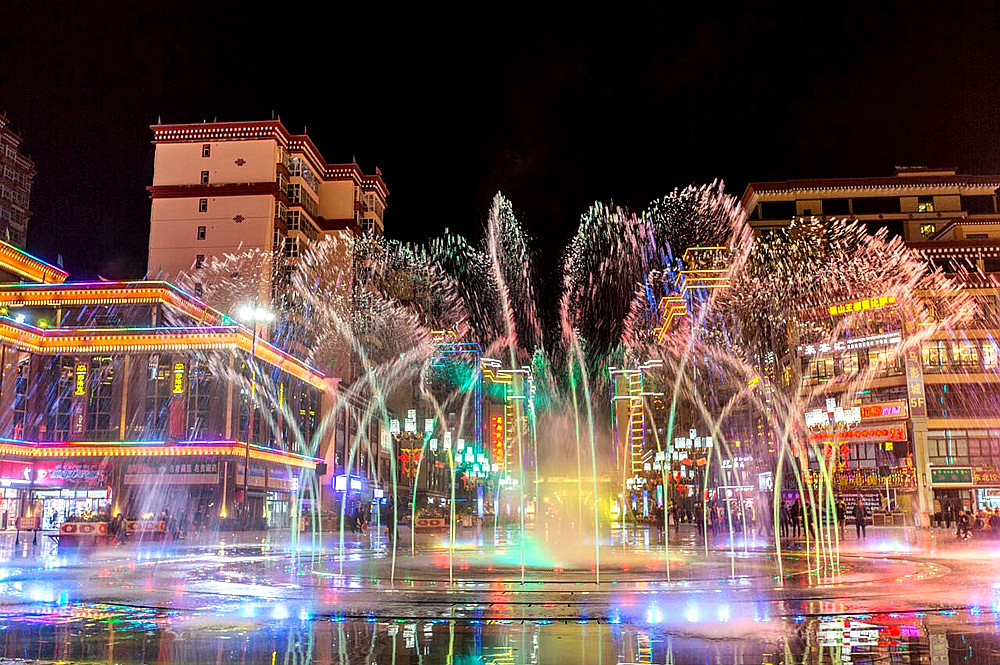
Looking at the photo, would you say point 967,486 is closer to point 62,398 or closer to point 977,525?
point 977,525

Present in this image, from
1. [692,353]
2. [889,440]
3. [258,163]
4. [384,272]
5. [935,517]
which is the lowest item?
[935,517]

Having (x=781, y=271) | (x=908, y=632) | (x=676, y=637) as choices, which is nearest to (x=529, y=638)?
(x=676, y=637)

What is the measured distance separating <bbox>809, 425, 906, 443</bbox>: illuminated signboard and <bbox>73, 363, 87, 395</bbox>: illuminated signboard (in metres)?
48.1

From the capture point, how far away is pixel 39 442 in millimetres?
53438

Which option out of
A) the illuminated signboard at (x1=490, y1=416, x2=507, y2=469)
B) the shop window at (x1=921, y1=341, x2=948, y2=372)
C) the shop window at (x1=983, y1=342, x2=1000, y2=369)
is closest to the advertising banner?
the illuminated signboard at (x1=490, y1=416, x2=507, y2=469)

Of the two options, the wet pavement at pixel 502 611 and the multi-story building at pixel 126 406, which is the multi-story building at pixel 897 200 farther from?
the wet pavement at pixel 502 611

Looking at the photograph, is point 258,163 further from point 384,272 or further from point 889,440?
point 889,440

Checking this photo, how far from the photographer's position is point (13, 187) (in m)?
81.9

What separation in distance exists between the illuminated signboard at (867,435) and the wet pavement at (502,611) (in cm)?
3648

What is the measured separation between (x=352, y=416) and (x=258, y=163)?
2428cm

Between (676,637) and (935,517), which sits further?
(935,517)

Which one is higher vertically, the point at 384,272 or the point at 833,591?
the point at 384,272

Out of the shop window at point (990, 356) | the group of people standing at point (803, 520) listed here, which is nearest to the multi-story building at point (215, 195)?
the group of people standing at point (803, 520)

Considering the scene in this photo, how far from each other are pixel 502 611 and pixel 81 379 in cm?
4935
